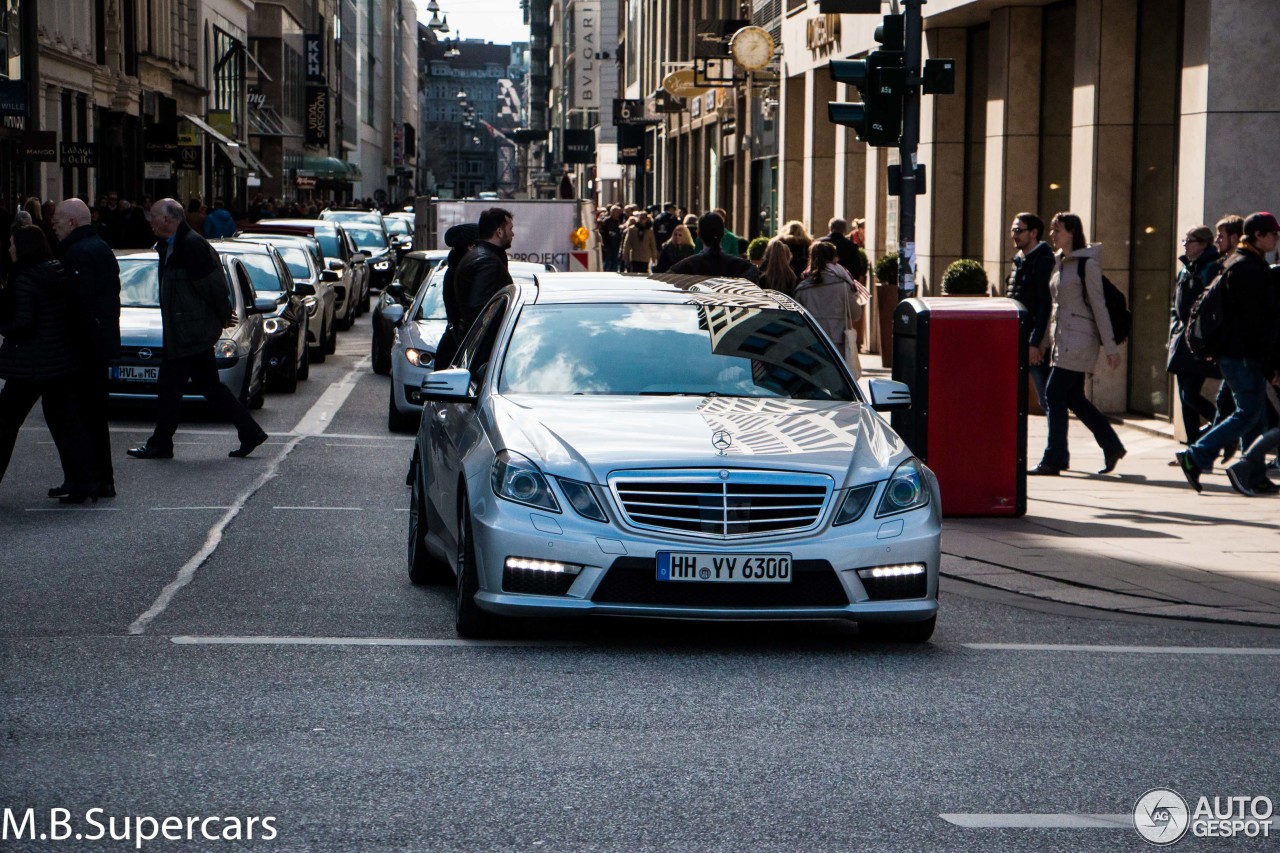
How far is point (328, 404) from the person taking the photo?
Answer: 19766 mm

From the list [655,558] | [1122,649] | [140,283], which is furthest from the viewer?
[140,283]

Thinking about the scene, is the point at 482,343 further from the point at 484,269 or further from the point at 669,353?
the point at 484,269

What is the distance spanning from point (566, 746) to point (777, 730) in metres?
0.72

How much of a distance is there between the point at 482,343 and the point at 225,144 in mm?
55654

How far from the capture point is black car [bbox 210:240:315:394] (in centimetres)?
2011

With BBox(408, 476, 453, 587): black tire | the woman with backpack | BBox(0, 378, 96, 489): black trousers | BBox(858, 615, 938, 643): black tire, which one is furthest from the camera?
the woman with backpack

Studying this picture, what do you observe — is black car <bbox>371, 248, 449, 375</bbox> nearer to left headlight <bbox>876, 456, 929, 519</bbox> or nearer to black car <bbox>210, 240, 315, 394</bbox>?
black car <bbox>210, 240, 315, 394</bbox>

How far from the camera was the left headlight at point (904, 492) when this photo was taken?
305 inches

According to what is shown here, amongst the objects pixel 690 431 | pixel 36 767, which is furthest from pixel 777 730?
pixel 36 767

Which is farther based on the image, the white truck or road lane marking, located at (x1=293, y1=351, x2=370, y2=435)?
the white truck

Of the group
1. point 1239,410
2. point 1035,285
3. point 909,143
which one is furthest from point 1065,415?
point 909,143

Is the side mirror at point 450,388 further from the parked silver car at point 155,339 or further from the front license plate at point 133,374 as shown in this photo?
the front license plate at point 133,374

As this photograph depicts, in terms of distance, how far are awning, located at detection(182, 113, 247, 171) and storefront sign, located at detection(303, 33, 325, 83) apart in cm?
3109

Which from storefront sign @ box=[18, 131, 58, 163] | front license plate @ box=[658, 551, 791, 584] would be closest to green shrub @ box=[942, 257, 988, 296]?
front license plate @ box=[658, 551, 791, 584]
